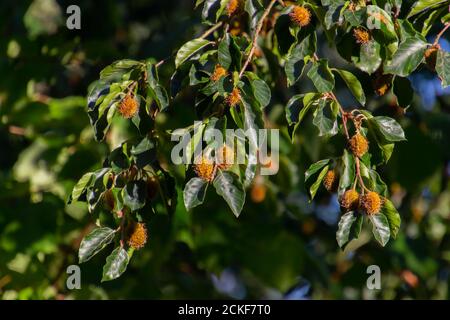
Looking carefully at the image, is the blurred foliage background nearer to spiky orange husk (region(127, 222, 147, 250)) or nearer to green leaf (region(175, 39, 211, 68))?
green leaf (region(175, 39, 211, 68))

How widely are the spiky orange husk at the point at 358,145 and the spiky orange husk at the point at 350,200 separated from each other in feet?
0.27

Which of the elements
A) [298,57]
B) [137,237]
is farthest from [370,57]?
[137,237]

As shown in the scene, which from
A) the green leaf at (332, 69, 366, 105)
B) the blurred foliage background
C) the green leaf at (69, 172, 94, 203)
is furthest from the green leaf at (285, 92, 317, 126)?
the blurred foliage background

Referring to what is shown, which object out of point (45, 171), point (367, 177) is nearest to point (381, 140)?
point (367, 177)

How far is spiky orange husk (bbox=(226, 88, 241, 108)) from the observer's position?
74.6 inches

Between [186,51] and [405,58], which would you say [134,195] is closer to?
[186,51]

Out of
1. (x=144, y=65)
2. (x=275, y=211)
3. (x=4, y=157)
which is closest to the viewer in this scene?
(x=144, y=65)

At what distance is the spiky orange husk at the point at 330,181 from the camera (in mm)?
1985

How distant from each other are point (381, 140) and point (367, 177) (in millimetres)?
96

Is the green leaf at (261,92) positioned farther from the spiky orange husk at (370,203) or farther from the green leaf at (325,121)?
the spiky orange husk at (370,203)

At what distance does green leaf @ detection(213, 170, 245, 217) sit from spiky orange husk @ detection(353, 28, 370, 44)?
0.44 m

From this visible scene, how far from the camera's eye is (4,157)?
4883mm

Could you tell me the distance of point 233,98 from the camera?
1895mm
